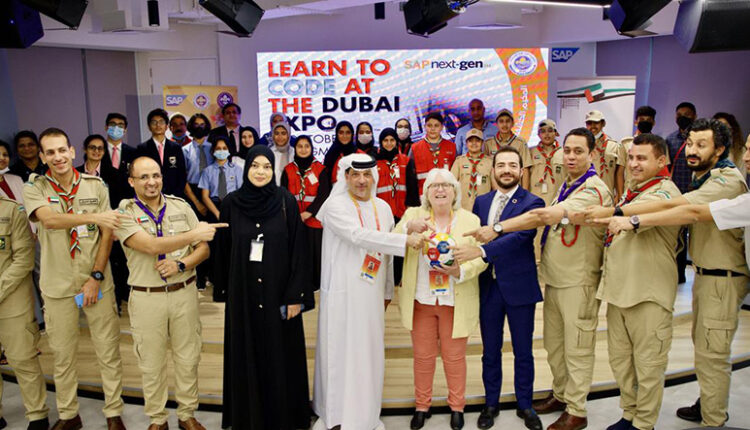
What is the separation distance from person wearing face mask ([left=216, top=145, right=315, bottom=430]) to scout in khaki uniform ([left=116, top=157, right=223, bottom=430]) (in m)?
0.21

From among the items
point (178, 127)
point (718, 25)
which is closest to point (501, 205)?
point (718, 25)

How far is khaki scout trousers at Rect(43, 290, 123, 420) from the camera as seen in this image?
379 centimetres

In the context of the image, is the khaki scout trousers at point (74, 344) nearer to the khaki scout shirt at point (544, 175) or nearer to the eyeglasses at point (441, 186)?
the eyeglasses at point (441, 186)

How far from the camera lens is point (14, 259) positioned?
12.5 feet

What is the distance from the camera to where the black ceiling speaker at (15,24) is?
14.4ft

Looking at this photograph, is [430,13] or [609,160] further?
[609,160]

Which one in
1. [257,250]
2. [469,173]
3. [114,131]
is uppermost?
[114,131]

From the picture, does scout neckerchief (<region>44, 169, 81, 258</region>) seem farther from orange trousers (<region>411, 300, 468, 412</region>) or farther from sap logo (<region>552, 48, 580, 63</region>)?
sap logo (<region>552, 48, 580, 63</region>)

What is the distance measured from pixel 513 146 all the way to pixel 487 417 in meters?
3.52

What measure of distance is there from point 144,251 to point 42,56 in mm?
6652

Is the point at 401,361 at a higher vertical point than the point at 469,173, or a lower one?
lower

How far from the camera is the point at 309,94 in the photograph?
9148 millimetres

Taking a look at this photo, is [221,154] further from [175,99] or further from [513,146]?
[175,99]

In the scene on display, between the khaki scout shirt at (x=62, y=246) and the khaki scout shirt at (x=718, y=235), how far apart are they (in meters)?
3.72
